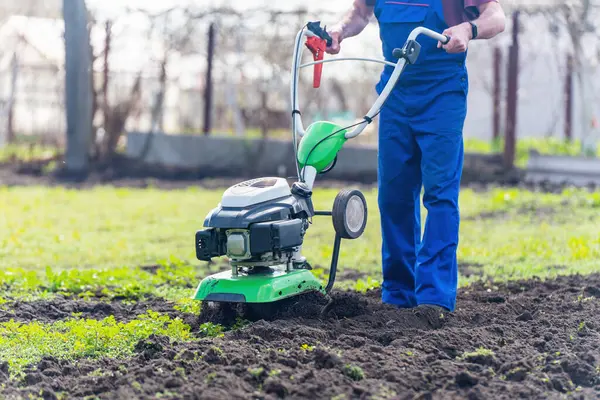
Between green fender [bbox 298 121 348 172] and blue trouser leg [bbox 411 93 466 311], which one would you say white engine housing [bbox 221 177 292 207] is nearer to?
green fender [bbox 298 121 348 172]

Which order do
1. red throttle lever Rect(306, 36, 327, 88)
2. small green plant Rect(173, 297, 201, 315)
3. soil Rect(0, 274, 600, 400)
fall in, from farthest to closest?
red throttle lever Rect(306, 36, 327, 88), small green plant Rect(173, 297, 201, 315), soil Rect(0, 274, 600, 400)

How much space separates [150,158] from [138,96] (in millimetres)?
972

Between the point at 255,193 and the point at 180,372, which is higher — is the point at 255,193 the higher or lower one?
the higher one

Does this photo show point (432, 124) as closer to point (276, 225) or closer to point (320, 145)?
point (320, 145)

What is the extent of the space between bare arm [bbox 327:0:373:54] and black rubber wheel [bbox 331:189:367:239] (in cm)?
93

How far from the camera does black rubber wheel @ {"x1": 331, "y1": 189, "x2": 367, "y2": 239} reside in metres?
4.10

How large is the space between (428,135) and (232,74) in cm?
1022

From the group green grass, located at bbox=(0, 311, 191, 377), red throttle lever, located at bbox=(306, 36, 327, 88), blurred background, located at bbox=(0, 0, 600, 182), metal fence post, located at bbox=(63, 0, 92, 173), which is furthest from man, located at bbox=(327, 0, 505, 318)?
metal fence post, located at bbox=(63, 0, 92, 173)

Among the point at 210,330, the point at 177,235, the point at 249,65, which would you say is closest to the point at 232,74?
the point at 249,65

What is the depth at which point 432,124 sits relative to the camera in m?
4.36

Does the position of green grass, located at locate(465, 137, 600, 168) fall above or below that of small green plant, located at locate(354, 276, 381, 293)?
above

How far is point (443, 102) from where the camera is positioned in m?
4.36

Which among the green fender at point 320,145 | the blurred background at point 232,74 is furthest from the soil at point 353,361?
the blurred background at point 232,74

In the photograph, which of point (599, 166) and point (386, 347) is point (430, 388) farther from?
point (599, 166)
